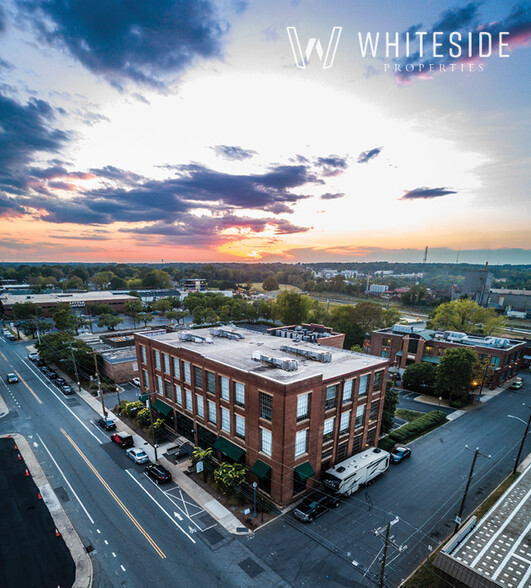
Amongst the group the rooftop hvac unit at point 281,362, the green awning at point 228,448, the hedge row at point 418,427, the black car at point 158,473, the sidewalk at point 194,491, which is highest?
the rooftop hvac unit at point 281,362

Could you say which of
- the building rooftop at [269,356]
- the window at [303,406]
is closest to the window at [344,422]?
the building rooftop at [269,356]

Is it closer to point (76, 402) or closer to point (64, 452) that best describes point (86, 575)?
point (64, 452)

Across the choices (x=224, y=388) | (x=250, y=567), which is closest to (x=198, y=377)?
(x=224, y=388)

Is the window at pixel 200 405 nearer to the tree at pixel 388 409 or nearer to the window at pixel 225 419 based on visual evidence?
the window at pixel 225 419

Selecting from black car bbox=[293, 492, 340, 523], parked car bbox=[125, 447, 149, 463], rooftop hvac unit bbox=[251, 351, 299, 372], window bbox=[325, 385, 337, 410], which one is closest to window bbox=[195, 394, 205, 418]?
parked car bbox=[125, 447, 149, 463]

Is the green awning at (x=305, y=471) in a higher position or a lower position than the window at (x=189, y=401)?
lower

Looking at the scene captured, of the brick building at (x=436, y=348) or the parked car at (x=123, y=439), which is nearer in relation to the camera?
the parked car at (x=123, y=439)
